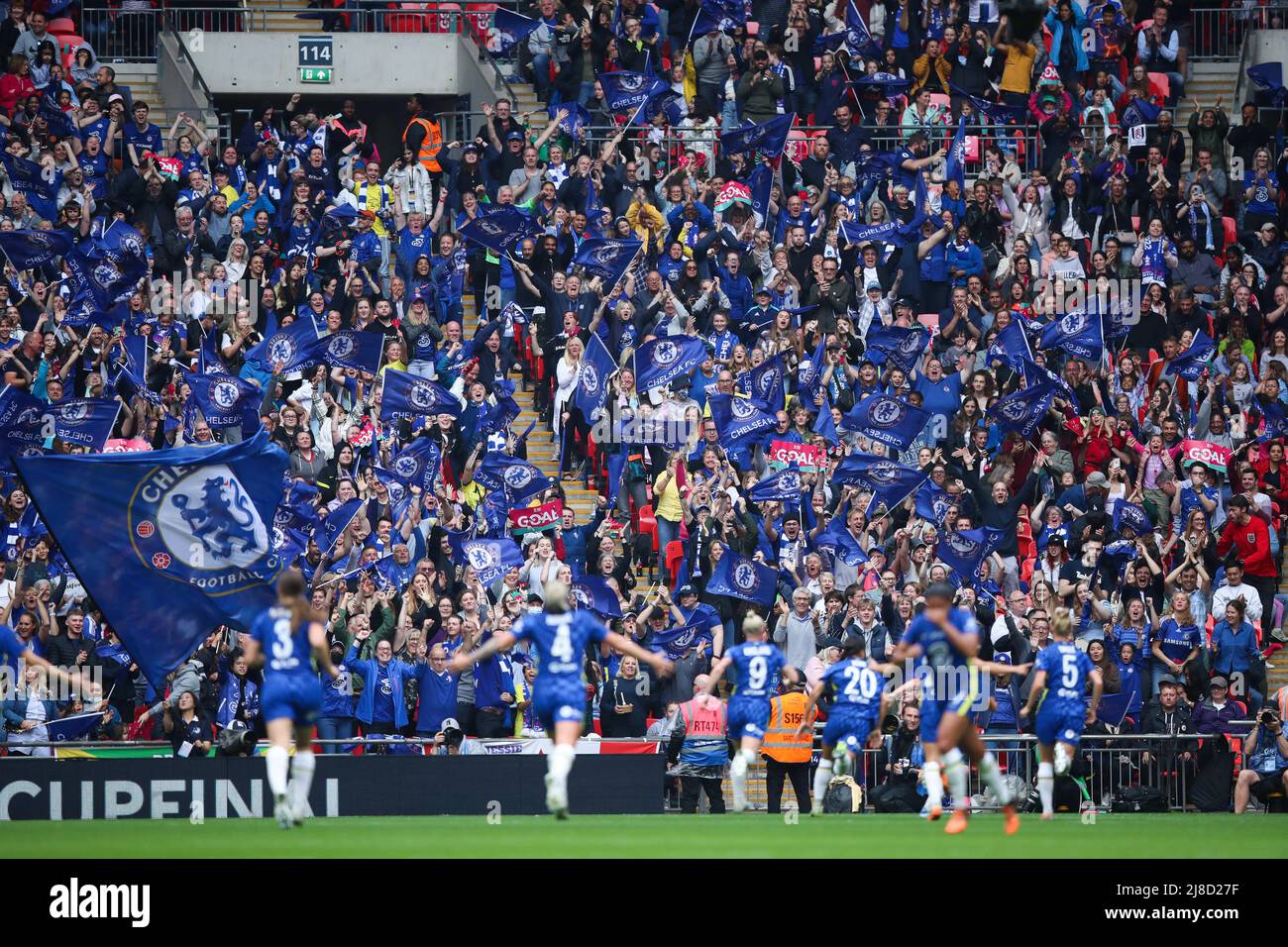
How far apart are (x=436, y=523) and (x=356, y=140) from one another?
9064mm

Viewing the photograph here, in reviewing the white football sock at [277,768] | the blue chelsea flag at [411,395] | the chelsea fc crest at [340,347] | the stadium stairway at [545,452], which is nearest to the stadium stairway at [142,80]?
the stadium stairway at [545,452]

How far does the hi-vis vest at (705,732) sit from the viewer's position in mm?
26594

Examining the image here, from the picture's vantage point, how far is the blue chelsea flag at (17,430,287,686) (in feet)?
86.0

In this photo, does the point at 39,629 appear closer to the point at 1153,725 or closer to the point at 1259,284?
the point at 1153,725

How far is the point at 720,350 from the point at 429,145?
7.32 meters

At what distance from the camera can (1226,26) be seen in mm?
40938

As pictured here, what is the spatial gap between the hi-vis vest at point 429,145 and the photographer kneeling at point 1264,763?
1674 cm

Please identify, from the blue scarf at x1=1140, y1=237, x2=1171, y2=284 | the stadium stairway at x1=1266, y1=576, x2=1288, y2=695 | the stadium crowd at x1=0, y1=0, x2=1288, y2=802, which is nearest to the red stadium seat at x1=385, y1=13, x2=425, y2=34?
the stadium crowd at x1=0, y1=0, x2=1288, y2=802

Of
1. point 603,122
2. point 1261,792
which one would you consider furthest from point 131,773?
point 603,122

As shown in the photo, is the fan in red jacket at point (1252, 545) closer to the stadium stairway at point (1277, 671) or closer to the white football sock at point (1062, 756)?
the stadium stairway at point (1277, 671)

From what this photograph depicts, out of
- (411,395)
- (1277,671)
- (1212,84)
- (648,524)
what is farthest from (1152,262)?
(411,395)

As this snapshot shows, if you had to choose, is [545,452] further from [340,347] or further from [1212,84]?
[1212,84]

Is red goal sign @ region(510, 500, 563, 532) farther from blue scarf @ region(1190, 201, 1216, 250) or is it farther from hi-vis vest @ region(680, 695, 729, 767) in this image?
blue scarf @ region(1190, 201, 1216, 250)

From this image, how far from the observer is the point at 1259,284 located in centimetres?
3484
